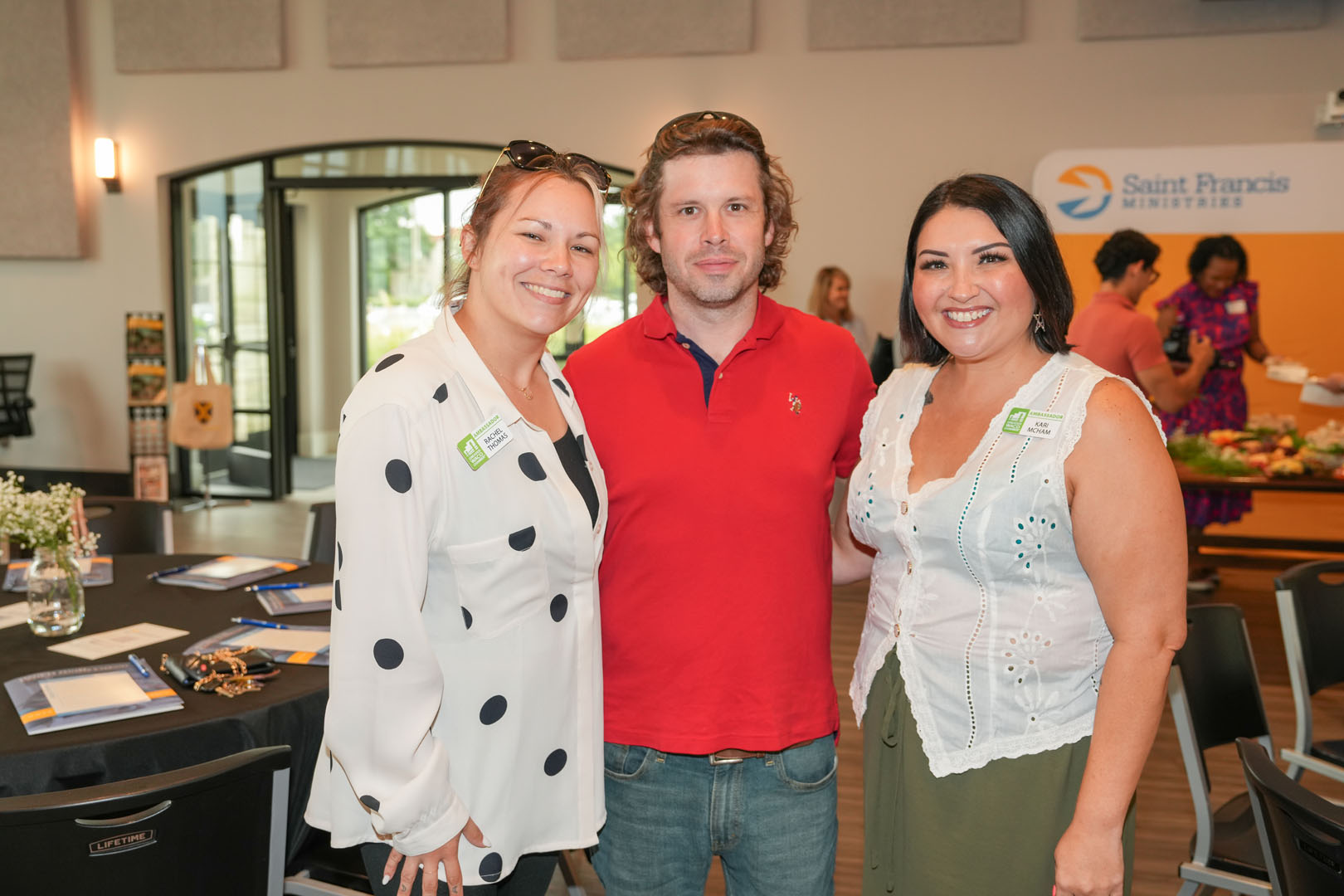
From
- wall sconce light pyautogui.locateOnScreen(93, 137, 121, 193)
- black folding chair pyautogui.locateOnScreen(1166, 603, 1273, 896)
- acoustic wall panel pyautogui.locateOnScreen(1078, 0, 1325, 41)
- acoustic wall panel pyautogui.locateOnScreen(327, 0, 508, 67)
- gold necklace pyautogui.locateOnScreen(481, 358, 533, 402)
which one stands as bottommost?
black folding chair pyautogui.locateOnScreen(1166, 603, 1273, 896)

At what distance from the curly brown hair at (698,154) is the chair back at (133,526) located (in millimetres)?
2655

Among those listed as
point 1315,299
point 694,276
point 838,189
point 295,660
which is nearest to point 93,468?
point 838,189

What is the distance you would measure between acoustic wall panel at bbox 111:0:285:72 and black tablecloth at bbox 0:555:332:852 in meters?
7.09

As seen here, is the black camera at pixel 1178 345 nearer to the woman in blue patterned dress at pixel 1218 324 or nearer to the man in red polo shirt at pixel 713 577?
the woman in blue patterned dress at pixel 1218 324

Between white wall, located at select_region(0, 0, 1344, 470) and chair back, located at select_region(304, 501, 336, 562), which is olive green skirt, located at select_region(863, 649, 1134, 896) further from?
white wall, located at select_region(0, 0, 1344, 470)

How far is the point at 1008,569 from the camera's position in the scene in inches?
62.4

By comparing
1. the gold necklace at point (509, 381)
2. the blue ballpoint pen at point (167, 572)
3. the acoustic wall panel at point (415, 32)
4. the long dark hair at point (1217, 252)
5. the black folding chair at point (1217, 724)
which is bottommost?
the black folding chair at point (1217, 724)

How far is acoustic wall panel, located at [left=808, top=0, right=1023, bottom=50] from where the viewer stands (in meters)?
7.51

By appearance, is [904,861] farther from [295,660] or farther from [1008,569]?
[295,660]

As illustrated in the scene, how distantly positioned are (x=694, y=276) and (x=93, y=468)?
9.47m

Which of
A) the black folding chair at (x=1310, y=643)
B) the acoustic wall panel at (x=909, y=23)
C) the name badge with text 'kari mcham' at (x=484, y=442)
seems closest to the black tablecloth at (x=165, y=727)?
the name badge with text 'kari mcham' at (x=484, y=442)

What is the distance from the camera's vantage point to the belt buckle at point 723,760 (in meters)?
1.77

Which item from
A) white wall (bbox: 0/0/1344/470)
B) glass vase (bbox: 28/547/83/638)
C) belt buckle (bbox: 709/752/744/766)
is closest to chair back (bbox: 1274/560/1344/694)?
belt buckle (bbox: 709/752/744/766)

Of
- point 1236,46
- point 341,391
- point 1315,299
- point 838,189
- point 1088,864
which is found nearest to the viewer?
point 1088,864
